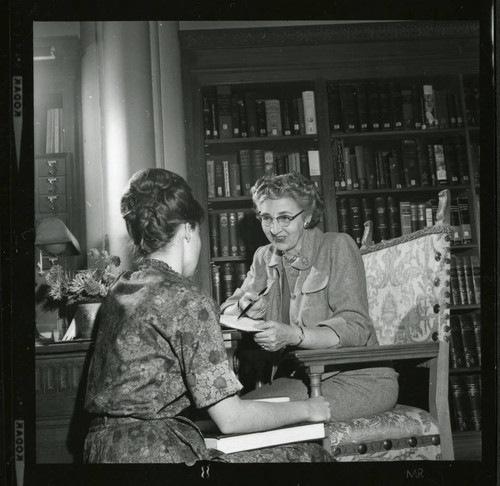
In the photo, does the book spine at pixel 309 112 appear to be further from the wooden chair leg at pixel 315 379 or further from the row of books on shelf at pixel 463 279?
the wooden chair leg at pixel 315 379

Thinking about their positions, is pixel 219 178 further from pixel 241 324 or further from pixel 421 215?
pixel 241 324

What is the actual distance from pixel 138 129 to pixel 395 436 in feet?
4.32

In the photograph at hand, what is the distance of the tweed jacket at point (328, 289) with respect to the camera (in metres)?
1.75

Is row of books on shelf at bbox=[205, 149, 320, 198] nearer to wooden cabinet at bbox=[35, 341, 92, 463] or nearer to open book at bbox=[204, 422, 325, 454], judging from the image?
wooden cabinet at bbox=[35, 341, 92, 463]

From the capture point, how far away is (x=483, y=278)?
5.08 feet

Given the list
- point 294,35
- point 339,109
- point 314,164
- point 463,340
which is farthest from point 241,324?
point 294,35

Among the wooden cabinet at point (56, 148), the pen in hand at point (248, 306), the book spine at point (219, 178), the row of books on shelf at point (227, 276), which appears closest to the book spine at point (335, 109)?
the book spine at point (219, 178)

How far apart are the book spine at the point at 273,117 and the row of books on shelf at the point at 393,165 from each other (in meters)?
0.29

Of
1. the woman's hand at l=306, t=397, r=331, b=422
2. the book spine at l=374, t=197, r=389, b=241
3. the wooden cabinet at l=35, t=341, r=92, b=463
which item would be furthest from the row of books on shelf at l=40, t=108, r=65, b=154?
the book spine at l=374, t=197, r=389, b=241

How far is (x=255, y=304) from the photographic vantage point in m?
2.03

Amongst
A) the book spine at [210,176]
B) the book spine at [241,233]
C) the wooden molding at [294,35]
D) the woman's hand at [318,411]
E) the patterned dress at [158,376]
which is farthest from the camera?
the wooden molding at [294,35]

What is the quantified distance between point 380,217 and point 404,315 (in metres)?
0.81

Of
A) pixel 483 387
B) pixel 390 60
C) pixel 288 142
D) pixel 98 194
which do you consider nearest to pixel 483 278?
pixel 483 387

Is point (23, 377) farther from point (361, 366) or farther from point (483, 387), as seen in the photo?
point (483, 387)
